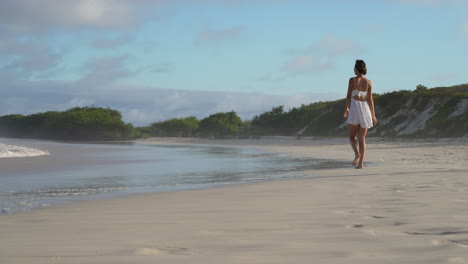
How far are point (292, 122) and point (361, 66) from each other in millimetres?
41508

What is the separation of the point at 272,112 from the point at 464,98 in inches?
912

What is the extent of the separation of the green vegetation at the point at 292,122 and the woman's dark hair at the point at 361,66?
22370mm

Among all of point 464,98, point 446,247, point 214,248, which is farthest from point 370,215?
point 464,98

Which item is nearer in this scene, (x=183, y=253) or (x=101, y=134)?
(x=183, y=253)

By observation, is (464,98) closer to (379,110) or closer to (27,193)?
(379,110)

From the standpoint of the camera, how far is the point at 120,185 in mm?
6480

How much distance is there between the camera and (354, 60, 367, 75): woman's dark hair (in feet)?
25.9

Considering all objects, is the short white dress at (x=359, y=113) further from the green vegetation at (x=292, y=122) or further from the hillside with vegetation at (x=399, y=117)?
the green vegetation at (x=292, y=122)

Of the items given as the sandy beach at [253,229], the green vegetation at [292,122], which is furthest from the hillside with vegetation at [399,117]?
the sandy beach at [253,229]

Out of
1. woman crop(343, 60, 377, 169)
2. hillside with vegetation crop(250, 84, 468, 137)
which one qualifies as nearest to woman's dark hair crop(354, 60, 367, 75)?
woman crop(343, 60, 377, 169)

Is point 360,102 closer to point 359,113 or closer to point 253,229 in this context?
point 359,113

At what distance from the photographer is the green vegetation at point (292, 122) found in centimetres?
3234

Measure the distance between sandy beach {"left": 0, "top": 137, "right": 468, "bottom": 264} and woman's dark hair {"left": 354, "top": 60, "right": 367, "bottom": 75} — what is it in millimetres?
3596

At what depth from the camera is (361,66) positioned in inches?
311
